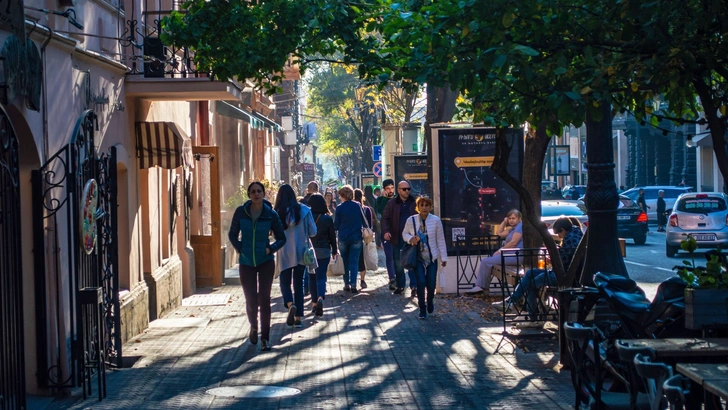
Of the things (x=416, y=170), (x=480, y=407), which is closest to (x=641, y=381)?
(x=480, y=407)

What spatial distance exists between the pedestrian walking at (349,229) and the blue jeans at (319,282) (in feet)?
6.09

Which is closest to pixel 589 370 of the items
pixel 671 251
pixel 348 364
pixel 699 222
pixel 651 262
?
pixel 348 364

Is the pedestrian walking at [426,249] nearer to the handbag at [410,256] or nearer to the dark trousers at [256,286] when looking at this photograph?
the handbag at [410,256]

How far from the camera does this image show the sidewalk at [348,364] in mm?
8469

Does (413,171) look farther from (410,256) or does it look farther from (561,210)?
(410,256)

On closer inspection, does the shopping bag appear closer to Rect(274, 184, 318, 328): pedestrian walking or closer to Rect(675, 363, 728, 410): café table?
Rect(274, 184, 318, 328): pedestrian walking

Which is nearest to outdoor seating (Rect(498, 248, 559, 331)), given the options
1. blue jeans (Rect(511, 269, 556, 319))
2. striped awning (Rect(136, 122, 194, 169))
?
blue jeans (Rect(511, 269, 556, 319))

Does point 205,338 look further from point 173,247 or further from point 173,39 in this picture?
point 173,247

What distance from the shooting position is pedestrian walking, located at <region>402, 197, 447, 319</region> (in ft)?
44.8

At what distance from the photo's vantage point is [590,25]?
8641 mm

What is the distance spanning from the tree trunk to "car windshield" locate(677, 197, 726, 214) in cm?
1760

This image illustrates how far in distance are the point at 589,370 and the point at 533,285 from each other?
5366 millimetres

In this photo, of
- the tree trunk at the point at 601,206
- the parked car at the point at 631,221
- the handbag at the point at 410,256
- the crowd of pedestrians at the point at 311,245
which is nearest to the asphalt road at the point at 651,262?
the parked car at the point at 631,221

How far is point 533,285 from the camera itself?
12359 millimetres
